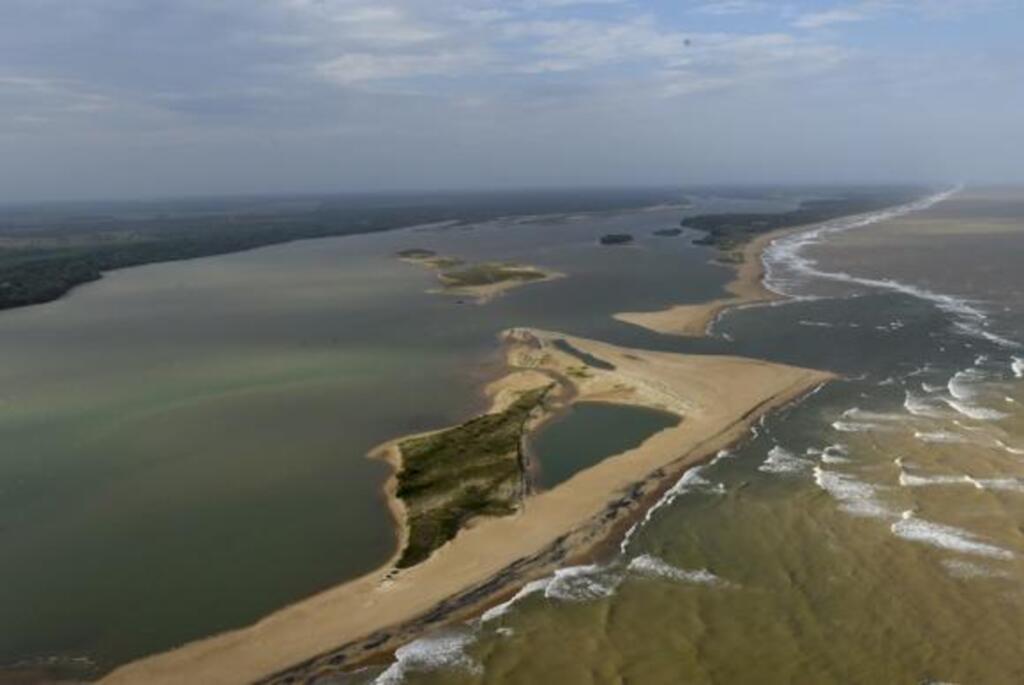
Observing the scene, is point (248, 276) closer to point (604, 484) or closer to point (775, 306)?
point (775, 306)

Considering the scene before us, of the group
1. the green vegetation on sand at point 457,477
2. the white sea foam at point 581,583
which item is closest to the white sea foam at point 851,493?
the white sea foam at point 581,583

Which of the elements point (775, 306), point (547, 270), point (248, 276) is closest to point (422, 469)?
point (775, 306)

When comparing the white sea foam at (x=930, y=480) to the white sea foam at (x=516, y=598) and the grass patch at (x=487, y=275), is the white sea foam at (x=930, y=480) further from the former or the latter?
the grass patch at (x=487, y=275)

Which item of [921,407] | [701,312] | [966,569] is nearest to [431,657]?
[966,569]

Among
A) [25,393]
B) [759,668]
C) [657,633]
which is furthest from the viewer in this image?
[25,393]

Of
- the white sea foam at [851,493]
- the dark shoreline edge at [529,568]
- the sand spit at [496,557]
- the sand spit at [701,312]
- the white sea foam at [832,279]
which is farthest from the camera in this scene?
the sand spit at [701,312]

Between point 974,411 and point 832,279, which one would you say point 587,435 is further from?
point 832,279

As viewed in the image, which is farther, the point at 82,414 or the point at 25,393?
the point at 25,393

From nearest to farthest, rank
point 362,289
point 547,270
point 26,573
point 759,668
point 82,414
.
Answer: point 759,668 < point 26,573 < point 82,414 < point 362,289 < point 547,270
